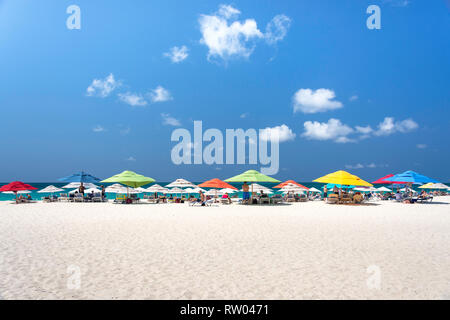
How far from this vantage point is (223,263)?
505 cm

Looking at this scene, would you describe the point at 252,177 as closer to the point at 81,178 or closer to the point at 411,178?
the point at 411,178

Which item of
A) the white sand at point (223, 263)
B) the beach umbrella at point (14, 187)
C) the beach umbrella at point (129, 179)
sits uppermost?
the beach umbrella at point (129, 179)

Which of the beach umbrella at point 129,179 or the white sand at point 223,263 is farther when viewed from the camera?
the beach umbrella at point 129,179

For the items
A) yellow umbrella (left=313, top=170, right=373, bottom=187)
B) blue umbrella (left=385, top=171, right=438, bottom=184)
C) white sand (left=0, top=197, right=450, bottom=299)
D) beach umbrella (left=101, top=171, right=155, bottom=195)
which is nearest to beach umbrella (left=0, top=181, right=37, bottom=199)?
beach umbrella (left=101, top=171, right=155, bottom=195)

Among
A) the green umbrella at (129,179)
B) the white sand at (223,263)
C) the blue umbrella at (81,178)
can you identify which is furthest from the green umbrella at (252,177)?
the blue umbrella at (81,178)

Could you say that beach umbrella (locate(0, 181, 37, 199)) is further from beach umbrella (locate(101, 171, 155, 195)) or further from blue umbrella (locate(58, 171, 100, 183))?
beach umbrella (locate(101, 171, 155, 195))

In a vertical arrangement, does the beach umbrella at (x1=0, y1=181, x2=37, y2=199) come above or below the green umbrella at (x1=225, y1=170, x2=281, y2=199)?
below

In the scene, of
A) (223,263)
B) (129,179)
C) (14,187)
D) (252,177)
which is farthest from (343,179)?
(14,187)

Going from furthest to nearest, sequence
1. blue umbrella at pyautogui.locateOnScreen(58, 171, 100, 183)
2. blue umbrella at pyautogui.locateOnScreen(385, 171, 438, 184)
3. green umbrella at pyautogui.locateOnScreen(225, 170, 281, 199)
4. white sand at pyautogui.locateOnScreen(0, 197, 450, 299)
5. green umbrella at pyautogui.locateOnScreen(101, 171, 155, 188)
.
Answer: blue umbrella at pyautogui.locateOnScreen(58, 171, 100, 183) → blue umbrella at pyautogui.locateOnScreen(385, 171, 438, 184) → green umbrella at pyautogui.locateOnScreen(101, 171, 155, 188) → green umbrella at pyautogui.locateOnScreen(225, 170, 281, 199) → white sand at pyautogui.locateOnScreen(0, 197, 450, 299)

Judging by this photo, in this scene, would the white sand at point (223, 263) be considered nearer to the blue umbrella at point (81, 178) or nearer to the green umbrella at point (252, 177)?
the green umbrella at point (252, 177)

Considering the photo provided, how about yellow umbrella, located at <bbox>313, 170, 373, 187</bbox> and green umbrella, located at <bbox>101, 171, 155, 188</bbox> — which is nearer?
yellow umbrella, located at <bbox>313, 170, 373, 187</bbox>

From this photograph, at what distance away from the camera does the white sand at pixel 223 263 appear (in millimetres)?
3855

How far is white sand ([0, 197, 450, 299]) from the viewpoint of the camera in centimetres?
386
